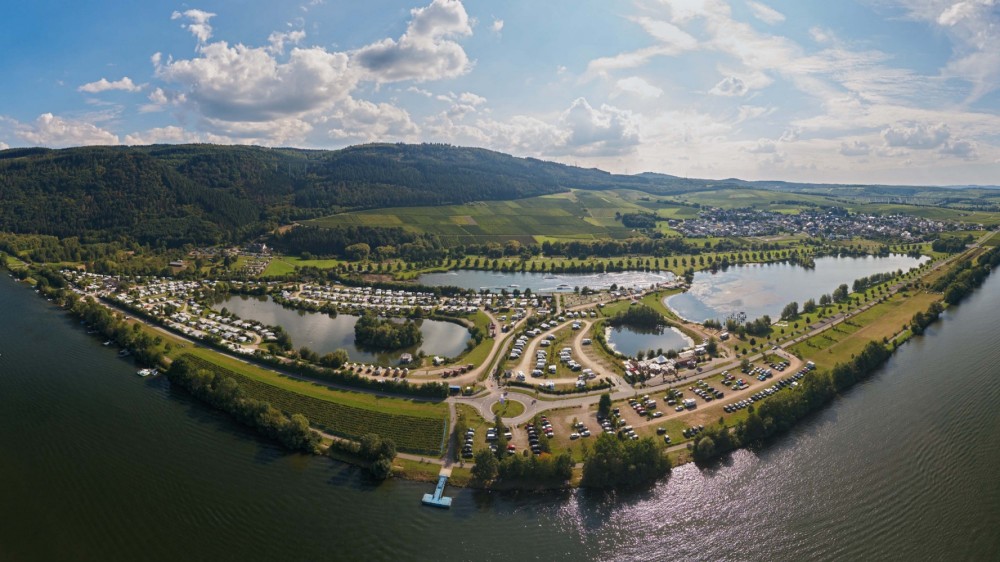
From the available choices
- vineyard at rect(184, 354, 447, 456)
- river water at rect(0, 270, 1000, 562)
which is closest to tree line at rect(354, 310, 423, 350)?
vineyard at rect(184, 354, 447, 456)

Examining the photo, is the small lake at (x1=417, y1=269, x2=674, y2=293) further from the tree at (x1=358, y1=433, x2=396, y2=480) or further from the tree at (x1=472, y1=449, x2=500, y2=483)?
the tree at (x1=472, y1=449, x2=500, y2=483)

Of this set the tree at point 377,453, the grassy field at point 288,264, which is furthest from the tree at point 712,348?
the grassy field at point 288,264

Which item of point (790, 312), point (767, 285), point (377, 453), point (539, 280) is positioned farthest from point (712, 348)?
point (539, 280)

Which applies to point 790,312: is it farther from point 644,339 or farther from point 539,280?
point 539,280

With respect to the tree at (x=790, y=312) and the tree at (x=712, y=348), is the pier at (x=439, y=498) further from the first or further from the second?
the tree at (x=790, y=312)

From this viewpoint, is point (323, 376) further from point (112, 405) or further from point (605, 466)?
point (605, 466)

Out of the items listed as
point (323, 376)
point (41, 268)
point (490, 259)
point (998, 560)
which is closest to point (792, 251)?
point (490, 259)
